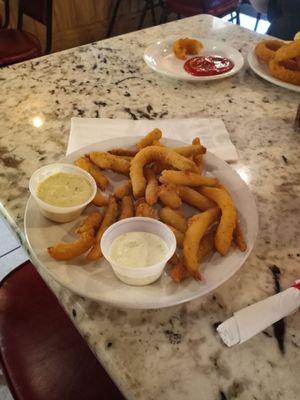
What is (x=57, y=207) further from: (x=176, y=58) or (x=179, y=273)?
(x=176, y=58)

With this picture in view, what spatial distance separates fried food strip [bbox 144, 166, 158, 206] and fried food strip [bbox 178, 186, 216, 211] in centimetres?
5

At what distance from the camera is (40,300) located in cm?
99

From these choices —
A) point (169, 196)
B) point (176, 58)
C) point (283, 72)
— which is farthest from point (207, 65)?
point (169, 196)

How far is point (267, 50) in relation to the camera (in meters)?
1.30

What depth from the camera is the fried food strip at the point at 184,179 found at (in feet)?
2.43

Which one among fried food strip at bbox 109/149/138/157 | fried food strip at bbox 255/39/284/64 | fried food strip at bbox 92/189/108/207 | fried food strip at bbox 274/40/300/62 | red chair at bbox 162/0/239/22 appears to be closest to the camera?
fried food strip at bbox 92/189/108/207

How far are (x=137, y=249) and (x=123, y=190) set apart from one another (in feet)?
0.59

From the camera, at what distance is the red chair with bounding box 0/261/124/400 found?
2.73 ft

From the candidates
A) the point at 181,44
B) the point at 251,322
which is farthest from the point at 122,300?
the point at 181,44

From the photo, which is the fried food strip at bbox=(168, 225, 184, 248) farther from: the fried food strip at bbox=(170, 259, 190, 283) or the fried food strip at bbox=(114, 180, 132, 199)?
the fried food strip at bbox=(114, 180, 132, 199)

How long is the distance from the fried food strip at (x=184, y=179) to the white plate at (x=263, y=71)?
642 mm

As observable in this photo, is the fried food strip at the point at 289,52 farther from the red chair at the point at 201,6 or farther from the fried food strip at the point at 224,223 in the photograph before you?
the red chair at the point at 201,6

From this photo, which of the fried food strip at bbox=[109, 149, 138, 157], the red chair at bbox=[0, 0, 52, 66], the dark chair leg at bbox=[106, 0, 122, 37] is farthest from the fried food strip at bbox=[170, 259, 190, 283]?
the dark chair leg at bbox=[106, 0, 122, 37]

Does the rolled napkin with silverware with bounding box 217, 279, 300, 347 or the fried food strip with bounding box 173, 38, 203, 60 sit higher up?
the fried food strip with bounding box 173, 38, 203, 60
